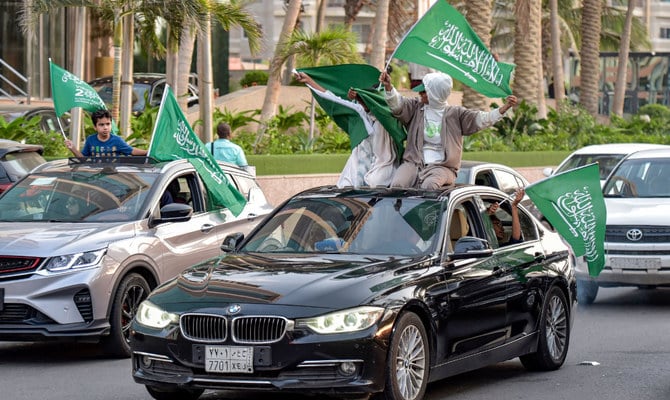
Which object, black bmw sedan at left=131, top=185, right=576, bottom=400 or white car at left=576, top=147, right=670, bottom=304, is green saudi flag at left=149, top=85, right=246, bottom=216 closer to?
black bmw sedan at left=131, top=185, right=576, bottom=400

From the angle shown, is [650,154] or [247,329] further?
[650,154]

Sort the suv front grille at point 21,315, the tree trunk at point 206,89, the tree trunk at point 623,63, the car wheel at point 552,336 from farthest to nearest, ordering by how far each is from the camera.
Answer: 1. the tree trunk at point 623,63
2. the tree trunk at point 206,89
3. the suv front grille at point 21,315
4. the car wheel at point 552,336

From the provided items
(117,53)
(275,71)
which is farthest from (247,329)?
(275,71)

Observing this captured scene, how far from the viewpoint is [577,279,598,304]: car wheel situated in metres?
15.7

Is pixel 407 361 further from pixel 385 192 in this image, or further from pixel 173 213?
pixel 173 213

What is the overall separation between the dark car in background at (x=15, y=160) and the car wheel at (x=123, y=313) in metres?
4.88

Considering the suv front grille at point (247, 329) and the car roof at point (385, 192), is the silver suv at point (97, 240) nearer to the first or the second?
the car roof at point (385, 192)

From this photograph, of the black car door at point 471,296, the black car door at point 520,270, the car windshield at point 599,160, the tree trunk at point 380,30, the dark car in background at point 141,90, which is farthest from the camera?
the tree trunk at point 380,30

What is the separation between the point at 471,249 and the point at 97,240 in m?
3.34

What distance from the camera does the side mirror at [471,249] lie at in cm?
889

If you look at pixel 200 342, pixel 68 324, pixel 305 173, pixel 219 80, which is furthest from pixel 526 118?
pixel 200 342

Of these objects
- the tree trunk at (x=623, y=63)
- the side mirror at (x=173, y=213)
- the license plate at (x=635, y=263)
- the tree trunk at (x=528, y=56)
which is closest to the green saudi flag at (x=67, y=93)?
the side mirror at (x=173, y=213)

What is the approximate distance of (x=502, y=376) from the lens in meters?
10.3

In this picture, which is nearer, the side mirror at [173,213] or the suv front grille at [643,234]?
the side mirror at [173,213]
